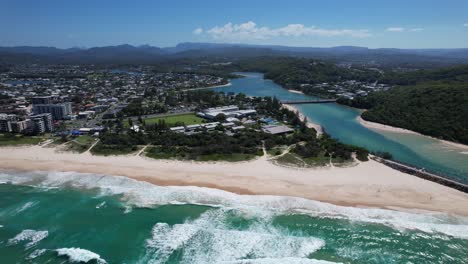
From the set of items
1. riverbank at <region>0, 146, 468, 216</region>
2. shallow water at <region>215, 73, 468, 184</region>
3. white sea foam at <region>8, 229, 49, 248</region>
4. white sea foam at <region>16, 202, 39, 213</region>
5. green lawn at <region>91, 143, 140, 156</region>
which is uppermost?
green lawn at <region>91, 143, 140, 156</region>

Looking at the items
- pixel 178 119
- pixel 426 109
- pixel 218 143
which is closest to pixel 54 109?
pixel 178 119

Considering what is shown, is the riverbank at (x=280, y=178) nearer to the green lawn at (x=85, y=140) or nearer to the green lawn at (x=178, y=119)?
the green lawn at (x=85, y=140)

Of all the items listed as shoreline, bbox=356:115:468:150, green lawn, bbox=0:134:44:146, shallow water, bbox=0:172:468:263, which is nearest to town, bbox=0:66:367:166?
green lawn, bbox=0:134:44:146

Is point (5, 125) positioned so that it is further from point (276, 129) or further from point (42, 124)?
point (276, 129)

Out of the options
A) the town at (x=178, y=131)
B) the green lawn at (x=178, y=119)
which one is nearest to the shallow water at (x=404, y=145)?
the town at (x=178, y=131)

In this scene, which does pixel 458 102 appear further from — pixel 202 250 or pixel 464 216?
pixel 202 250

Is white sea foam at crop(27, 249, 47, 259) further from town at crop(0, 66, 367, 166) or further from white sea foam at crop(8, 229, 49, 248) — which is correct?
town at crop(0, 66, 367, 166)
